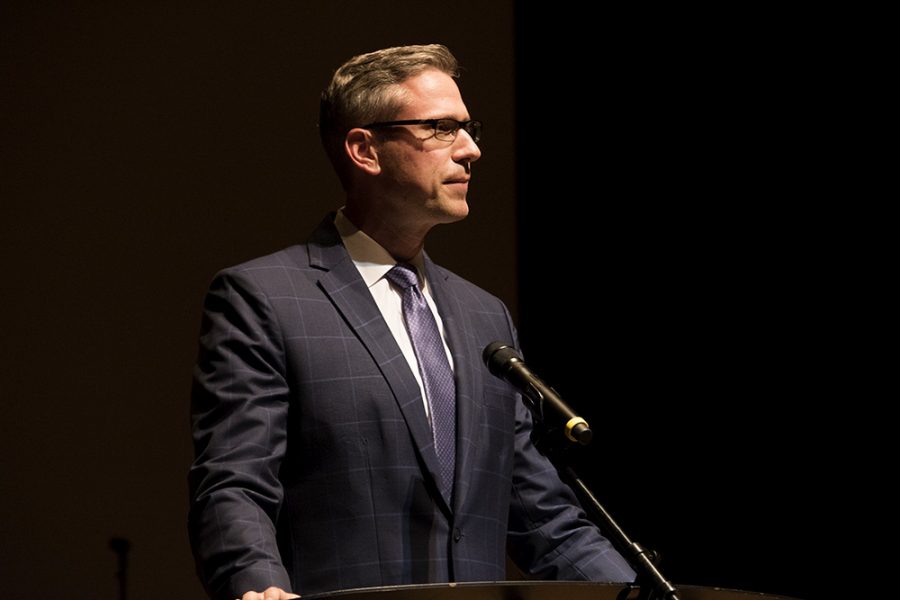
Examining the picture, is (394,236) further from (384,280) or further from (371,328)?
(371,328)

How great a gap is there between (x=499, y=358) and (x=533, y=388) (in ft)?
0.39

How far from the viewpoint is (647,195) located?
156 inches

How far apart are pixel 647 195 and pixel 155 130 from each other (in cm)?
158

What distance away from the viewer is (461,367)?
230 centimetres

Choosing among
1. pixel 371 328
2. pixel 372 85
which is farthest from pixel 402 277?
pixel 372 85

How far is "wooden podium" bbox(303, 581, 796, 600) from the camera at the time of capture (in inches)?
52.7

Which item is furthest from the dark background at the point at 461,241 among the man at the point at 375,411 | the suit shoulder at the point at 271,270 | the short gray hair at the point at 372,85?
the suit shoulder at the point at 271,270

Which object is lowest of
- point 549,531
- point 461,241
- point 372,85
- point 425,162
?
point 549,531

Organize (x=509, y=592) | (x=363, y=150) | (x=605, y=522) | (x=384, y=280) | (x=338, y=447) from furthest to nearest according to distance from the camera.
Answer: (x=363, y=150)
(x=384, y=280)
(x=338, y=447)
(x=605, y=522)
(x=509, y=592)

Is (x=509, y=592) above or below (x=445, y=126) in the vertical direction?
below

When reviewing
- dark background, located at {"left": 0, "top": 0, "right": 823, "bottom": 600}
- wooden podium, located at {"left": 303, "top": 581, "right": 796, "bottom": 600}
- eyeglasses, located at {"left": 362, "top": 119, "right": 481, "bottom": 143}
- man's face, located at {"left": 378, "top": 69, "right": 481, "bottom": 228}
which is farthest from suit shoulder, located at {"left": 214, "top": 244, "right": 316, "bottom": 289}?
dark background, located at {"left": 0, "top": 0, "right": 823, "bottom": 600}

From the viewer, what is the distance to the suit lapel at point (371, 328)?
2162 mm

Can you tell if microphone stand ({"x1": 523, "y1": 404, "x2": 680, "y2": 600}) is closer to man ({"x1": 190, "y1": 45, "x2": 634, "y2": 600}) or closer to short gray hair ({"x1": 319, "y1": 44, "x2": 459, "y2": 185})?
man ({"x1": 190, "y1": 45, "x2": 634, "y2": 600})

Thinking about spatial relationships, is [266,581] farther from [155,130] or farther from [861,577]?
[861,577]
